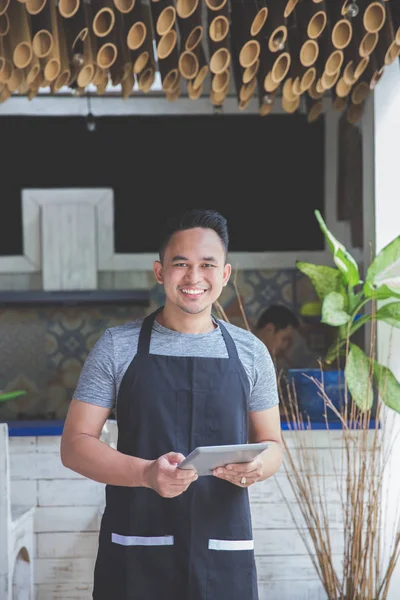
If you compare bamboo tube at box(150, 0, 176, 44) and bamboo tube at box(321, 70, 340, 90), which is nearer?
bamboo tube at box(150, 0, 176, 44)

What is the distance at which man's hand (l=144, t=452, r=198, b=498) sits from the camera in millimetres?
1937

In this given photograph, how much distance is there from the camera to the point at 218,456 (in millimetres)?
1892

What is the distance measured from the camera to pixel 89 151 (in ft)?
19.0

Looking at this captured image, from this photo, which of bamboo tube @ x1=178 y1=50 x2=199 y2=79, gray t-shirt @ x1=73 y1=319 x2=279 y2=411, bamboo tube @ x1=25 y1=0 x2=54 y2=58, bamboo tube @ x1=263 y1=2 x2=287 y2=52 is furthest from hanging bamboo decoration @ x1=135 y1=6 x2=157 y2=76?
gray t-shirt @ x1=73 y1=319 x2=279 y2=411

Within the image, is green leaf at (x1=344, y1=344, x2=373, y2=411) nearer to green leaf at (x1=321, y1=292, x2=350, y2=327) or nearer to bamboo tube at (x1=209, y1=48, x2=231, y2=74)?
green leaf at (x1=321, y1=292, x2=350, y2=327)

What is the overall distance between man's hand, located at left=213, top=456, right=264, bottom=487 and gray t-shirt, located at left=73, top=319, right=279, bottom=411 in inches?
10.1

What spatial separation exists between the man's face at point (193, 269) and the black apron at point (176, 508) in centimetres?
16

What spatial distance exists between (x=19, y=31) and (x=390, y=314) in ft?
6.45

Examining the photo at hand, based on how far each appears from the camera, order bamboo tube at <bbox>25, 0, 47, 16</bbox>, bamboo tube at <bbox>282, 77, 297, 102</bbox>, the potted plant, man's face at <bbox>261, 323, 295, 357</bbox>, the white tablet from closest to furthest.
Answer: the white tablet → bamboo tube at <bbox>25, 0, 47, 16</bbox> → the potted plant → bamboo tube at <bbox>282, 77, 297, 102</bbox> → man's face at <bbox>261, 323, 295, 357</bbox>

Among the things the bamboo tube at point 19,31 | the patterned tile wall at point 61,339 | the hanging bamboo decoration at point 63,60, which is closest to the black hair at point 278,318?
the patterned tile wall at point 61,339

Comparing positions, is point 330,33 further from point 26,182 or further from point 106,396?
point 26,182

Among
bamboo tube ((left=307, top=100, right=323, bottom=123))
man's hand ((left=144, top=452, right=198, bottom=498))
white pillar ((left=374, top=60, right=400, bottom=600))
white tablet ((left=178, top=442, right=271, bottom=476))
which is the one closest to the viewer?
white tablet ((left=178, top=442, right=271, bottom=476))

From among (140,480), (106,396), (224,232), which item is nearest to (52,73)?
(224,232)

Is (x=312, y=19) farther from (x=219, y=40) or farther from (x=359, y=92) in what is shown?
(x=359, y=92)
